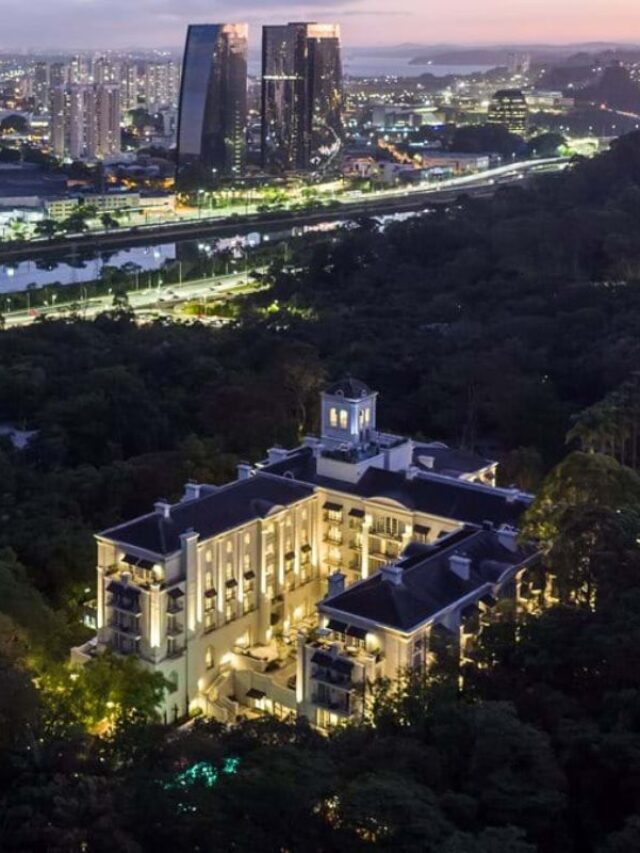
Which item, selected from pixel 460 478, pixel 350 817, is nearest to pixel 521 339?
pixel 460 478

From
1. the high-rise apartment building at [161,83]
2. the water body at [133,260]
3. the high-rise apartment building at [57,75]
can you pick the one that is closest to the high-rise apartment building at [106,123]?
the water body at [133,260]

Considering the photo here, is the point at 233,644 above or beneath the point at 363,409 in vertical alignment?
beneath

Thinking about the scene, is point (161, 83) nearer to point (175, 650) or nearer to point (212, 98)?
point (212, 98)

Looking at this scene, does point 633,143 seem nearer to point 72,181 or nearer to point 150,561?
point 72,181

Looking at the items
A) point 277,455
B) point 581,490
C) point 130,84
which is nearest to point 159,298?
point 277,455

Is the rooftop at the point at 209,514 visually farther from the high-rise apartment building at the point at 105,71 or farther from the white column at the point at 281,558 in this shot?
the high-rise apartment building at the point at 105,71

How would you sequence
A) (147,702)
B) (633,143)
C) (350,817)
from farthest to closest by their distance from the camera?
(633,143) < (147,702) < (350,817)
